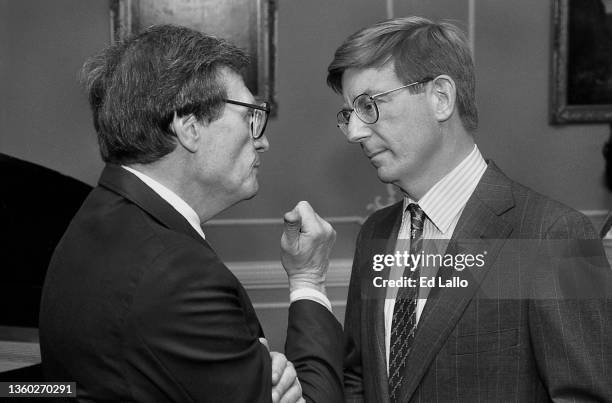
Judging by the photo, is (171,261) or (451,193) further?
(451,193)

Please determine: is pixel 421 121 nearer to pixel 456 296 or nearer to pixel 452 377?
pixel 456 296

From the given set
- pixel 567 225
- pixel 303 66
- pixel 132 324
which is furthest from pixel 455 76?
pixel 303 66

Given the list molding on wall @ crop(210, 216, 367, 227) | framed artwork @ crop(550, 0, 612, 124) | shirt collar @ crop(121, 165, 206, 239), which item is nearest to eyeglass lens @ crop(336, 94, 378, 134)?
shirt collar @ crop(121, 165, 206, 239)

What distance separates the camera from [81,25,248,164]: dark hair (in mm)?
1438

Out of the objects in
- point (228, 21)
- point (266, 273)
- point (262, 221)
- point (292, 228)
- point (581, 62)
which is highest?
point (228, 21)

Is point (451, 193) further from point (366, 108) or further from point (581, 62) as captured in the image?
point (581, 62)

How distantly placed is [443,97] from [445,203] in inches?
10.0

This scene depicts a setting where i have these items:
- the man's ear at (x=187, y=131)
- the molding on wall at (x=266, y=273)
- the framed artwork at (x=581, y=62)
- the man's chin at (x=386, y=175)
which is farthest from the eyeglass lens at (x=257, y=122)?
the framed artwork at (x=581, y=62)

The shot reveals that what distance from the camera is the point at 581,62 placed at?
452cm

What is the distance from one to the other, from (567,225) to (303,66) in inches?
123

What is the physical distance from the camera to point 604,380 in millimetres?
1490

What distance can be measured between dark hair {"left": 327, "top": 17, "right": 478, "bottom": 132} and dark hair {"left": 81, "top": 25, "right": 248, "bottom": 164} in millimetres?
413

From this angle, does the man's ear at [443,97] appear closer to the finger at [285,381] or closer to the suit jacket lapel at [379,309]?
the suit jacket lapel at [379,309]

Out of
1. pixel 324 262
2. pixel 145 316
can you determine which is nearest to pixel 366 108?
pixel 324 262
